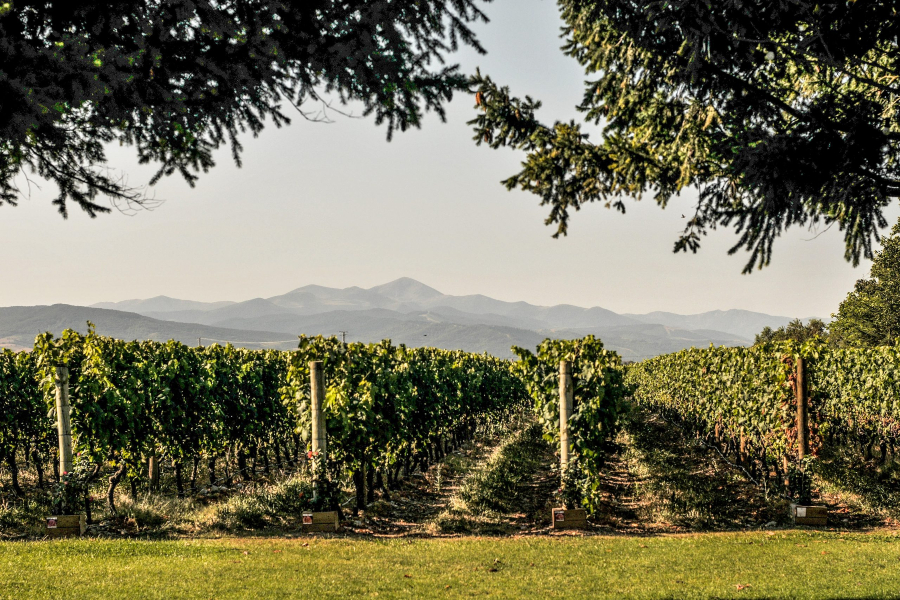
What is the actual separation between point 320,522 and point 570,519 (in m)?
4.14

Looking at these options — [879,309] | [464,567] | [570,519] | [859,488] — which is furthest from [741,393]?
[879,309]

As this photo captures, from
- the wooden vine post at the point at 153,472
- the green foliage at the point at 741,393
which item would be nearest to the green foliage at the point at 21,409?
the wooden vine post at the point at 153,472

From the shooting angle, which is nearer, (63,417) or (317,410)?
(63,417)

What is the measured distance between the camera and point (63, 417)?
9.56m

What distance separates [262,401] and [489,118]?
1173 centimetres

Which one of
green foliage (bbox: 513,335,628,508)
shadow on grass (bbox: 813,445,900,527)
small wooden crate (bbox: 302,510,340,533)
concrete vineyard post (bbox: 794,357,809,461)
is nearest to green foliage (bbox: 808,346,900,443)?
shadow on grass (bbox: 813,445,900,527)

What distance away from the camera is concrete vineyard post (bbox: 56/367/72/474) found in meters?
9.45

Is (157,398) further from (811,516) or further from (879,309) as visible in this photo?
(879,309)

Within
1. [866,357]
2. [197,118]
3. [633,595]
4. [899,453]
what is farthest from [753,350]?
[197,118]

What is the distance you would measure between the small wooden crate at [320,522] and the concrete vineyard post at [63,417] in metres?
4.00

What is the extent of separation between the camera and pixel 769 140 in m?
5.34

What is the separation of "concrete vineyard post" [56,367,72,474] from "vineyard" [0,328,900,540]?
7 cm

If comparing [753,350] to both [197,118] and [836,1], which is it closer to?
[836,1]

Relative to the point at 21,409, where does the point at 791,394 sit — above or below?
above
